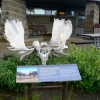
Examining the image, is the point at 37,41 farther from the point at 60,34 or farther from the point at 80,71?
the point at 80,71

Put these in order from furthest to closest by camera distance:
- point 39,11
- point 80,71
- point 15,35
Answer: point 39,11 → point 15,35 → point 80,71

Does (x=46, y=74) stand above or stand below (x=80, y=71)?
above

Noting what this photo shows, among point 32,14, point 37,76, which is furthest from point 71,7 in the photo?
point 37,76

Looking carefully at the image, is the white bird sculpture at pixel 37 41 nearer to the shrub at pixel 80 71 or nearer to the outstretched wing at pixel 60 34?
the outstretched wing at pixel 60 34

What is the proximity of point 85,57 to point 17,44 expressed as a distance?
1546 mm

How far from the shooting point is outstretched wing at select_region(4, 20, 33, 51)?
4102 millimetres

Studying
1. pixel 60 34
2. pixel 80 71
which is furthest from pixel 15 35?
pixel 80 71

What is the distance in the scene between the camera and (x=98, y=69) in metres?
4.01

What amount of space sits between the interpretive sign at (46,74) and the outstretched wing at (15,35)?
1.15 metres

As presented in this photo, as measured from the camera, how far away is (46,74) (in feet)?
9.57

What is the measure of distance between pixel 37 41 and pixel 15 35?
1.53 ft

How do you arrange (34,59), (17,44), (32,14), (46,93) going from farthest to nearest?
(32,14), (34,59), (17,44), (46,93)

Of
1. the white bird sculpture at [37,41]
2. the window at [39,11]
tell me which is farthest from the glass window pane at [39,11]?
the white bird sculpture at [37,41]

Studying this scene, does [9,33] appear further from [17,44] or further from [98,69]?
[98,69]
